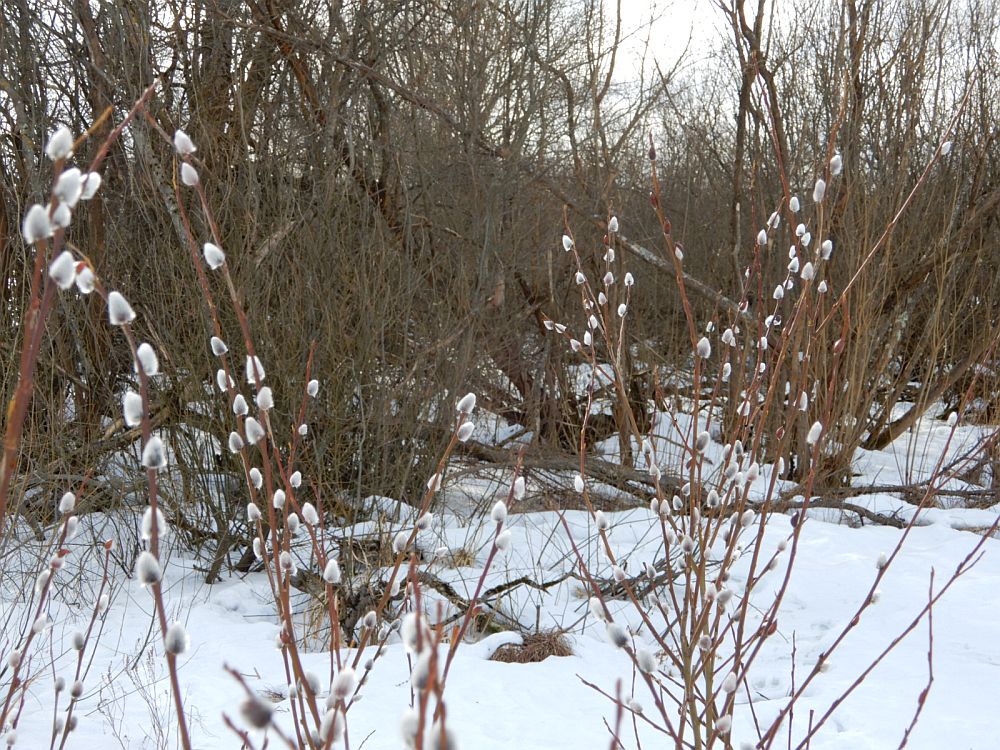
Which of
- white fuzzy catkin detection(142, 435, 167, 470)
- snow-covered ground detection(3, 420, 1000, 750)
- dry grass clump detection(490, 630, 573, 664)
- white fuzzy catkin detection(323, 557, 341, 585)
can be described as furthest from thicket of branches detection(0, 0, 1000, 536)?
white fuzzy catkin detection(142, 435, 167, 470)

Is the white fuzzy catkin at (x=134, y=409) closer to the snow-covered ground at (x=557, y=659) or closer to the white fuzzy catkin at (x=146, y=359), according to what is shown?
the white fuzzy catkin at (x=146, y=359)

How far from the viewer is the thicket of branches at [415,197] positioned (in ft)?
14.0

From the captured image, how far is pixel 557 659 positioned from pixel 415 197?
9.44 ft

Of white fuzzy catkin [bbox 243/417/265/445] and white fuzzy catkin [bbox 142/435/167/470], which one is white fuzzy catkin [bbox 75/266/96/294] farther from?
white fuzzy catkin [bbox 243/417/265/445]

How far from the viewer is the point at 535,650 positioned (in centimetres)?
345

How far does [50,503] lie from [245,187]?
6.12 feet

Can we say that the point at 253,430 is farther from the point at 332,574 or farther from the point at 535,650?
the point at 535,650

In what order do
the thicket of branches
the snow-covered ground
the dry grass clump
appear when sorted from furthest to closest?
the thicket of branches
the dry grass clump
the snow-covered ground

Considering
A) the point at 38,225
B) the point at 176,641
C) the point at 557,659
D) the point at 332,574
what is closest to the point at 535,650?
the point at 557,659

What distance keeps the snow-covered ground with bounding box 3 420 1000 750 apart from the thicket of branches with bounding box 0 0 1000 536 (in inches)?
28.2

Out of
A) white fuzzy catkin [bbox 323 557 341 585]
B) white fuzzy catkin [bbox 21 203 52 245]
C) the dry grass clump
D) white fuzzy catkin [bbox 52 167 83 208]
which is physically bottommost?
the dry grass clump

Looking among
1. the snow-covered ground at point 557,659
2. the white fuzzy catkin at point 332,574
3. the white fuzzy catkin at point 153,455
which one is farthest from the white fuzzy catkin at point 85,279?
the snow-covered ground at point 557,659

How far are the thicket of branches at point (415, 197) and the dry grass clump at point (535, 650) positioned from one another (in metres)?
1.43

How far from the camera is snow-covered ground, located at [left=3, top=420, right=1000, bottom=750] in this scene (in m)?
2.62
